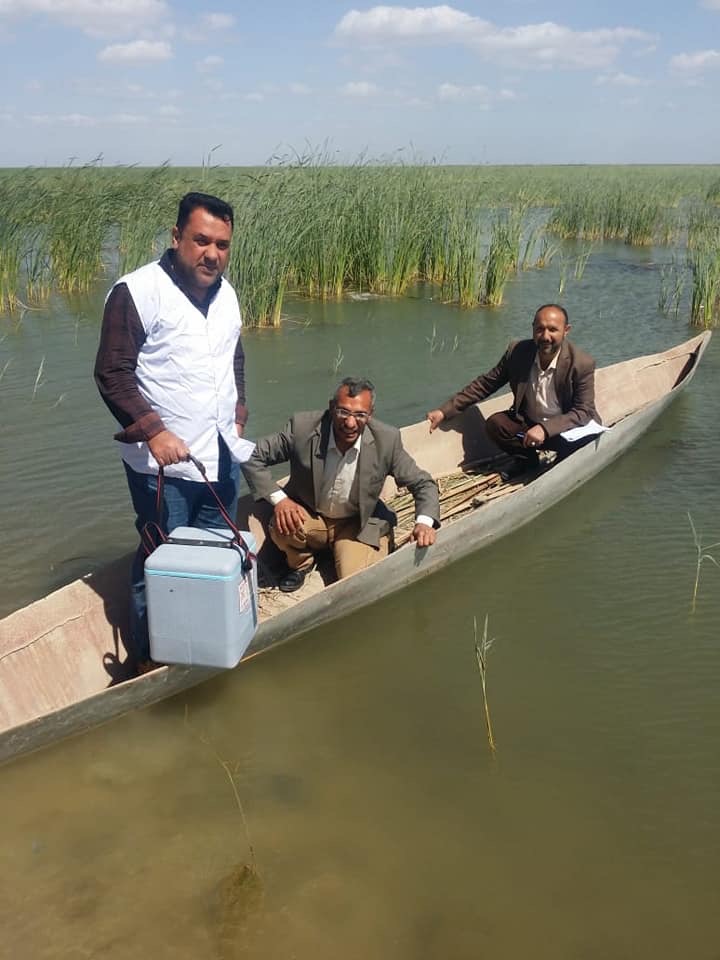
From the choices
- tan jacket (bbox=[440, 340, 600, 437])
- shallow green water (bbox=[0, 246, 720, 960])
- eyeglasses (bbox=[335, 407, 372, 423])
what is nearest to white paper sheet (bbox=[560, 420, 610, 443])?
tan jacket (bbox=[440, 340, 600, 437])

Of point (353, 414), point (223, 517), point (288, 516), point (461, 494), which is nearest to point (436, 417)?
point (461, 494)

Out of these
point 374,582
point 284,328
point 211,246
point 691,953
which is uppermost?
point 211,246

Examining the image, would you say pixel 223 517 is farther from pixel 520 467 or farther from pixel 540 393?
pixel 520 467

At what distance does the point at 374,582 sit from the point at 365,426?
0.79m

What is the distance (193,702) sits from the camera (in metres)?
3.63

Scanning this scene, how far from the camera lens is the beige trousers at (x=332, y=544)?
4195 millimetres

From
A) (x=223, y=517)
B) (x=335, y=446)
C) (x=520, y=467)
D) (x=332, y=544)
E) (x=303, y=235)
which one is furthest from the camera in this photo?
(x=303, y=235)

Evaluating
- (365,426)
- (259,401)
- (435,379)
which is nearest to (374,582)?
(365,426)

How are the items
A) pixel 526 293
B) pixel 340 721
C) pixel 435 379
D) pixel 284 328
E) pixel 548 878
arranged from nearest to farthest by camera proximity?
pixel 548 878, pixel 340 721, pixel 435 379, pixel 284 328, pixel 526 293

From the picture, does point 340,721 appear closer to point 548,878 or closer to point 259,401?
point 548,878

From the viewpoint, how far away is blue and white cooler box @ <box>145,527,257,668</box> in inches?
121

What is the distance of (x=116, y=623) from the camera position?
367 centimetres

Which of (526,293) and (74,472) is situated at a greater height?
(526,293)

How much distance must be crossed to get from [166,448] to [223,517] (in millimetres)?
583
